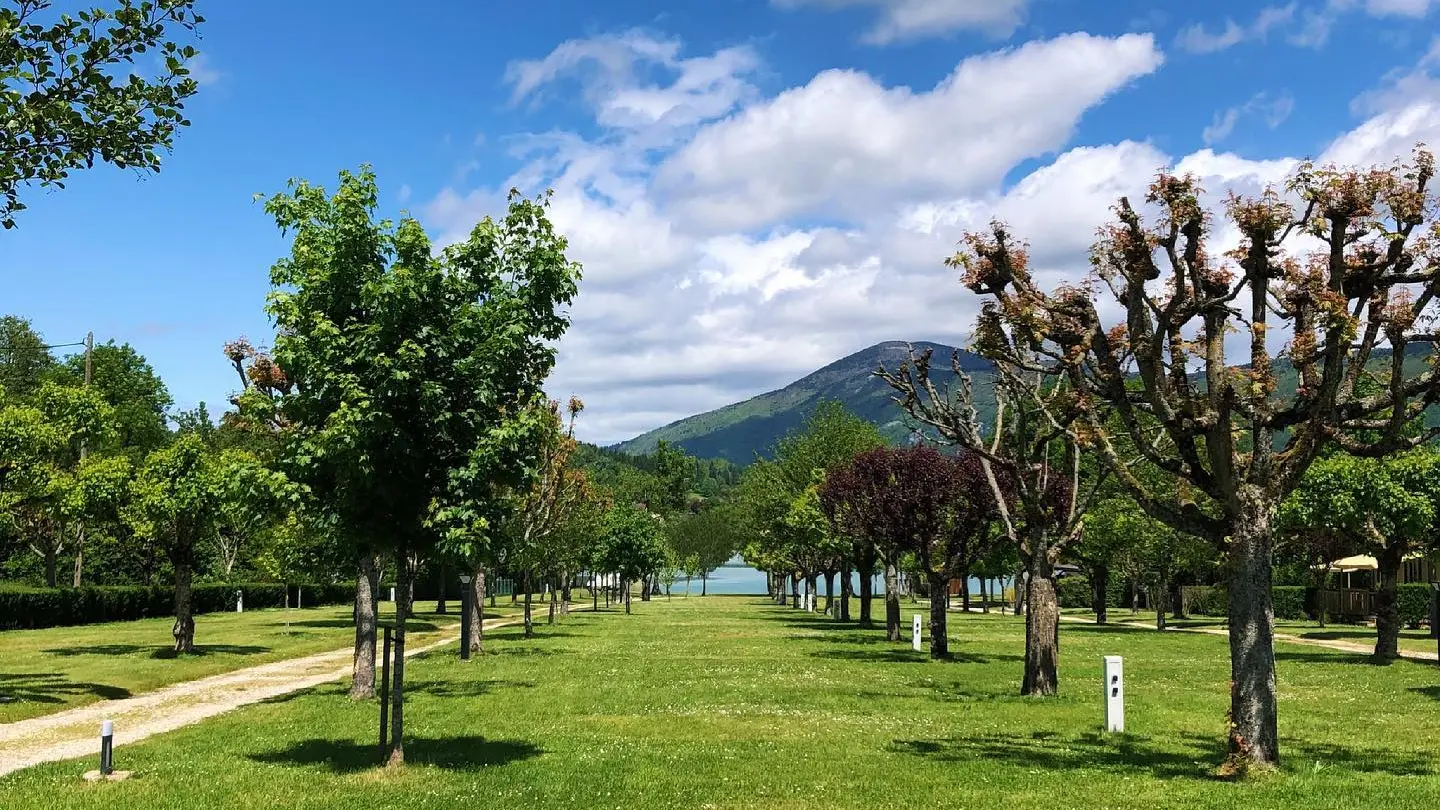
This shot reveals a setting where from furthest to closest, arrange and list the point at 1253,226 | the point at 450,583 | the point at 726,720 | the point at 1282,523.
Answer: the point at 450,583 < the point at 1282,523 < the point at 726,720 < the point at 1253,226

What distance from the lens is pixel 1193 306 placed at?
13922mm

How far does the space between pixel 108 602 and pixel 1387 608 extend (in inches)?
2149

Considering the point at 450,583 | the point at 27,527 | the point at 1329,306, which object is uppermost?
the point at 1329,306

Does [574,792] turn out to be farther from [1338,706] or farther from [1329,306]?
[1338,706]

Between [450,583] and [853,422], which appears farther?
[450,583]

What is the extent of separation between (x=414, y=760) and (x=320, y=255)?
7.34 metres

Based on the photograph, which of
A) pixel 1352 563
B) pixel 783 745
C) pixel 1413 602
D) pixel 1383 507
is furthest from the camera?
pixel 1352 563

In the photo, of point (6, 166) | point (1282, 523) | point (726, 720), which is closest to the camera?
point (6, 166)

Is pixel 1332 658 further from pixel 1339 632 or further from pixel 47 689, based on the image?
pixel 47 689

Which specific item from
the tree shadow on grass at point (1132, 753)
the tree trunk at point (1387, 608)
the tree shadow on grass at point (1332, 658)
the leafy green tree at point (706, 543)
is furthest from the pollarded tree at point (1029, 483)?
the leafy green tree at point (706, 543)

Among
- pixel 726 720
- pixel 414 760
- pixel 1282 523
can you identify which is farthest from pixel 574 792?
pixel 1282 523

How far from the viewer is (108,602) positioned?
5153 centimetres

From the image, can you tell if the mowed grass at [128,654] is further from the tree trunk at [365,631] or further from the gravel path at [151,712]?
the tree trunk at [365,631]

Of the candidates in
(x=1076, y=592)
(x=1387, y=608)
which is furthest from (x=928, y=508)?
(x=1076, y=592)
